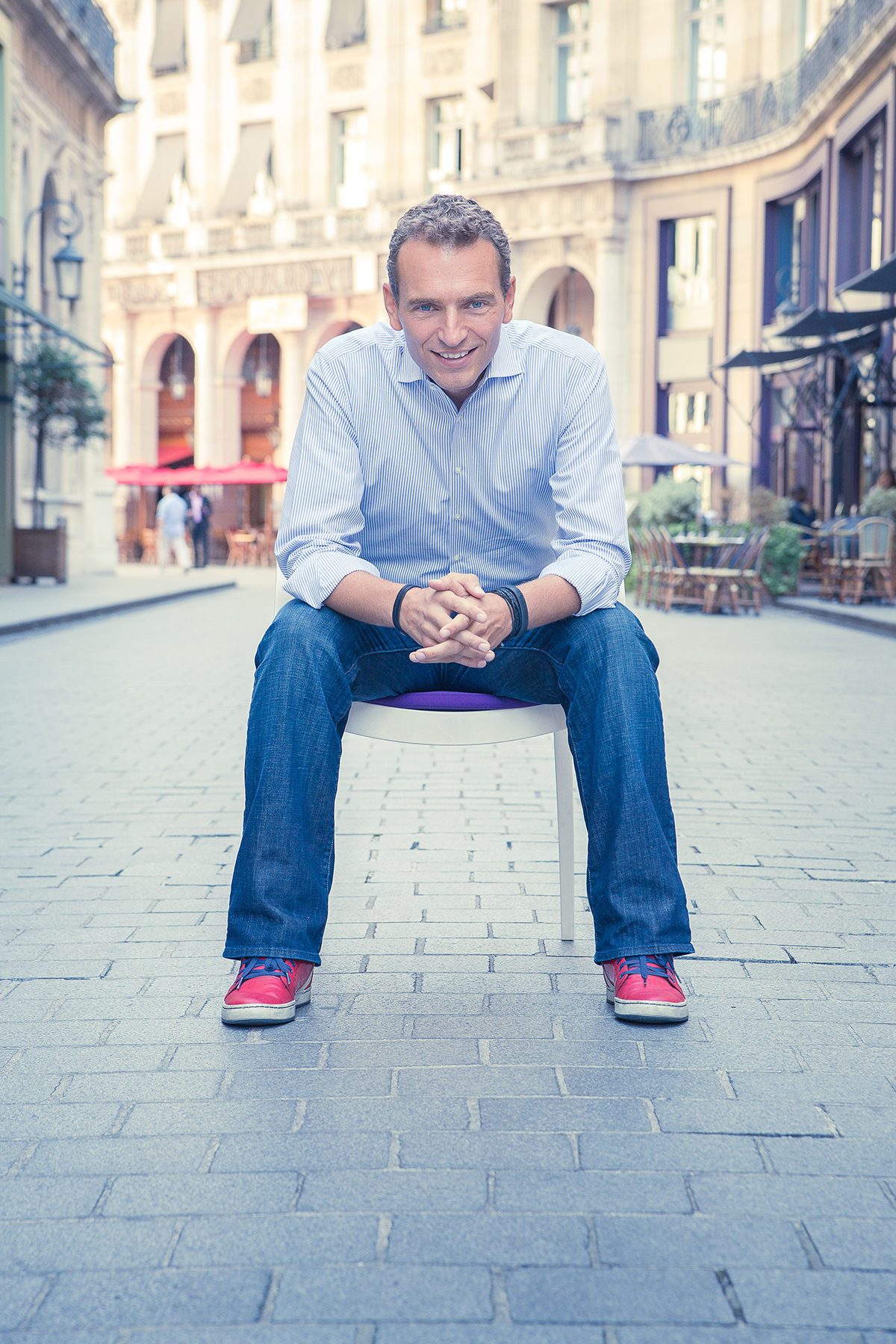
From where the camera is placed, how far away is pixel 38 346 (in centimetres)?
2016

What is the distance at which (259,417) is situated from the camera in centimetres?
4009

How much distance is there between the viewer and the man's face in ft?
10.4

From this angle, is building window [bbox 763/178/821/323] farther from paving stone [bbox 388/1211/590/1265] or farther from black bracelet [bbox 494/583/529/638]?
paving stone [bbox 388/1211/590/1265]

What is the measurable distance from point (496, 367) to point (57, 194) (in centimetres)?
2213

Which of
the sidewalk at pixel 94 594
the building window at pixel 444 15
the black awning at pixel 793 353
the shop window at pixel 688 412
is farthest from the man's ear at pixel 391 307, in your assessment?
the building window at pixel 444 15

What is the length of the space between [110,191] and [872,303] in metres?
25.0

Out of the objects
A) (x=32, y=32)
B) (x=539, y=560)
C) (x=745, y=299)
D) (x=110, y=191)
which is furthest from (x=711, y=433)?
(x=539, y=560)

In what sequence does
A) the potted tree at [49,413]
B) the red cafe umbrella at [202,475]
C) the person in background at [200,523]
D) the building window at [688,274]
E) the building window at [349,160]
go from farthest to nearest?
1. the building window at [349,160]
2. the person in background at [200,523]
3. the red cafe umbrella at [202,475]
4. the building window at [688,274]
5. the potted tree at [49,413]

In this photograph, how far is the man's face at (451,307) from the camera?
3.16 meters

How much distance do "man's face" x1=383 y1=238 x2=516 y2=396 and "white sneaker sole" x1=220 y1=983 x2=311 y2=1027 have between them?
1396 millimetres

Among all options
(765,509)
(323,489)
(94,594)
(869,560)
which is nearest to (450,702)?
(323,489)

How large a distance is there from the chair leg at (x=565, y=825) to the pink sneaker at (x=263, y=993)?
2.46ft

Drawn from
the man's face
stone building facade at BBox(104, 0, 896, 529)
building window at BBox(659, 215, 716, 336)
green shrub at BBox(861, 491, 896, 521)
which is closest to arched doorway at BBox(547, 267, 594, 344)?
stone building facade at BBox(104, 0, 896, 529)

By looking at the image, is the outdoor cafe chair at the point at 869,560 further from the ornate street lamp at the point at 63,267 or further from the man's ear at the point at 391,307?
the man's ear at the point at 391,307
